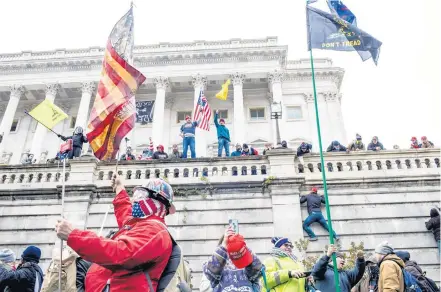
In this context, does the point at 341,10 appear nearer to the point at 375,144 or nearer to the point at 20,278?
the point at 375,144

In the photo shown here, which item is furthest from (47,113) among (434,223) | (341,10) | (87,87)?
(87,87)

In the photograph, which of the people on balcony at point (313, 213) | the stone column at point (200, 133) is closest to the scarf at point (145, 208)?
the people on balcony at point (313, 213)

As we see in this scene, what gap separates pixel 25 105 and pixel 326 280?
38962 millimetres

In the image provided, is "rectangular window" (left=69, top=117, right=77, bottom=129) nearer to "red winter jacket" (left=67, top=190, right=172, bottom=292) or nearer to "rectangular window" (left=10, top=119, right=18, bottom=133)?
"rectangular window" (left=10, top=119, right=18, bottom=133)

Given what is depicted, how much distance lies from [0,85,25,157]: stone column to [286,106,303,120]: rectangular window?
919 inches

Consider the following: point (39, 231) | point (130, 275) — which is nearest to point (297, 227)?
point (39, 231)

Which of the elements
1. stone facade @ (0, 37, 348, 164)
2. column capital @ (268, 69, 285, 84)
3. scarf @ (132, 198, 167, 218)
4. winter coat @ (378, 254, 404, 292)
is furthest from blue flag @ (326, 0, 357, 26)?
column capital @ (268, 69, 285, 84)

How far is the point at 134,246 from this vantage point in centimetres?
323

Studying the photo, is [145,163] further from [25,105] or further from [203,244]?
[25,105]

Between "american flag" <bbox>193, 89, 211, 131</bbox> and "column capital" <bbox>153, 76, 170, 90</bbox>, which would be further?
"column capital" <bbox>153, 76, 170, 90</bbox>

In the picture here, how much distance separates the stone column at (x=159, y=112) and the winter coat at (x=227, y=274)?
2783 cm

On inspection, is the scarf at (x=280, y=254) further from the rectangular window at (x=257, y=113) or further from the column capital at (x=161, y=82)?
the rectangular window at (x=257, y=113)

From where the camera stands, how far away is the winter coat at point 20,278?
18.6 feet

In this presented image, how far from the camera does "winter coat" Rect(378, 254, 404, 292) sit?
19.0 feet
